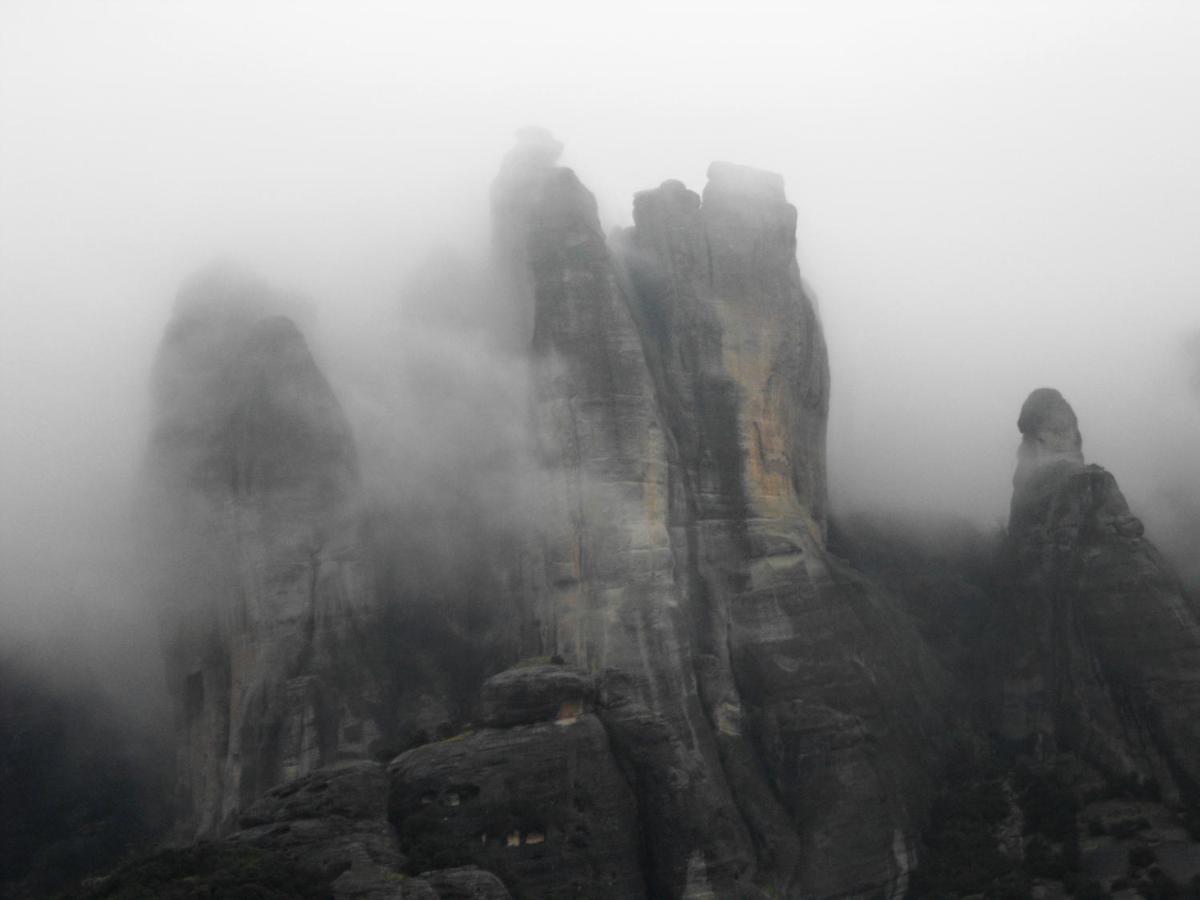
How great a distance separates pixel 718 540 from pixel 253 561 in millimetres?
17669

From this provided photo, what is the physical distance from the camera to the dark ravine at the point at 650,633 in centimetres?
3884

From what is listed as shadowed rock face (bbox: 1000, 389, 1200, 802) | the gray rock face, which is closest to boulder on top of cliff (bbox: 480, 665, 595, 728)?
the gray rock face

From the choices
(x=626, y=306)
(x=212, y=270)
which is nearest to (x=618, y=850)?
(x=626, y=306)

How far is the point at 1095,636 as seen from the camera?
49375mm

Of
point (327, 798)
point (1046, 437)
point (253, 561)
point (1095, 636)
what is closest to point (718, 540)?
point (1095, 636)

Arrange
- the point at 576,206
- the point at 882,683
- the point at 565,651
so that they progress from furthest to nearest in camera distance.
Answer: the point at 576,206, the point at 882,683, the point at 565,651

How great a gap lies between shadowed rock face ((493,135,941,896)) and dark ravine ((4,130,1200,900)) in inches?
5.2

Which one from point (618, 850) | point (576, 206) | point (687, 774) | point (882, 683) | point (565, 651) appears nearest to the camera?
point (618, 850)

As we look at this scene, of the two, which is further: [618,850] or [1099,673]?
[1099,673]

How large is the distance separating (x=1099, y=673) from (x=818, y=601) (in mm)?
11591

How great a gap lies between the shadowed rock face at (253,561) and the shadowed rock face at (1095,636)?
1067 inches

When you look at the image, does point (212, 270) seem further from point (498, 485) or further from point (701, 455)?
point (701, 455)

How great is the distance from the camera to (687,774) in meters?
39.8

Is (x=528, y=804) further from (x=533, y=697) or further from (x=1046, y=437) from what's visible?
(x=1046, y=437)
